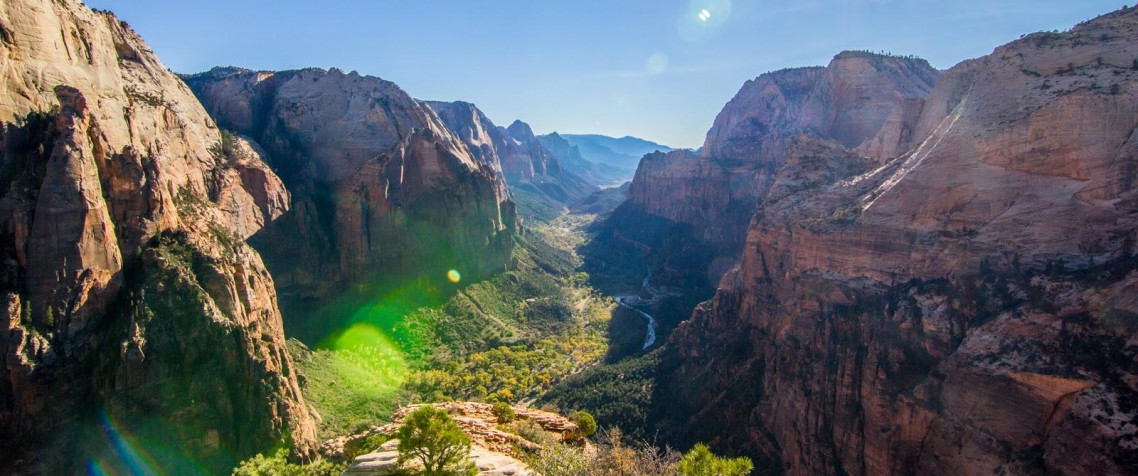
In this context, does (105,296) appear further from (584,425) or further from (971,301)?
(971,301)

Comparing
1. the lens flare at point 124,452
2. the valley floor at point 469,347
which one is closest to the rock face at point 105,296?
the lens flare at point 124,452

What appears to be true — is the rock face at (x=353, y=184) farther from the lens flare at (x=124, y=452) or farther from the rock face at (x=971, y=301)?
the rock face at (x=971, y=301)

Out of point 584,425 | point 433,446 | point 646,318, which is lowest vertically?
point 646,318

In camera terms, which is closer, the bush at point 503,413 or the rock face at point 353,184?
the bush at point 503,413

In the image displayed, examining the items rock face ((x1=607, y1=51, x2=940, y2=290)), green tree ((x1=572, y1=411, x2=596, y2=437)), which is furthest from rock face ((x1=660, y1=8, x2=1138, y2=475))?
rock face ((x1=607, y1=51, x2=940, y2=290))

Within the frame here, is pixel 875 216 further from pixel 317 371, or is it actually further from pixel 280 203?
pixel 280 203

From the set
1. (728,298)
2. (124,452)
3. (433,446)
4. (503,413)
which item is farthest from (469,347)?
(433,446)
